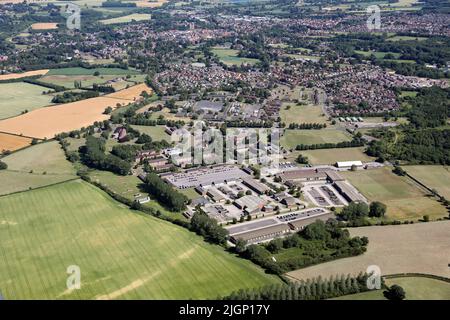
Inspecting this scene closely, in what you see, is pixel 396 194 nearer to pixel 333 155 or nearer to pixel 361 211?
pixel 361 211

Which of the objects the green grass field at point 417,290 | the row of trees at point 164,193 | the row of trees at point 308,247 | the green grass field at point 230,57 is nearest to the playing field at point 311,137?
the row of trees at point 164,193

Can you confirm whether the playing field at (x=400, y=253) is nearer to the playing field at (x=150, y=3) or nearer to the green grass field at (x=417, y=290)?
the green grass field at (x=417, y=290)

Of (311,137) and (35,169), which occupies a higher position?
(311,137)

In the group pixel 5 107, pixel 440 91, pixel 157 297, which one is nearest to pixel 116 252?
pixel 157 297

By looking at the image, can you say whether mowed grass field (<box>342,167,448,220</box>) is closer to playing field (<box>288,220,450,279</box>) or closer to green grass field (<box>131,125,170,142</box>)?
playing field (<box>288,220,450,279</box>)

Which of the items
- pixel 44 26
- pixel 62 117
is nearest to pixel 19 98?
pixel 62 117

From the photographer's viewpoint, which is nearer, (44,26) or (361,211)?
(361,211)

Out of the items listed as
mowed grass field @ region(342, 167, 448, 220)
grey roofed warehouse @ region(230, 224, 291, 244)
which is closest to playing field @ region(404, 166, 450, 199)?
mowed grass field @ region(342, 167, 448, 220)
